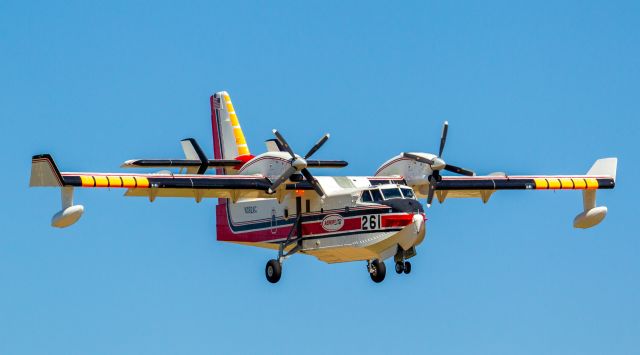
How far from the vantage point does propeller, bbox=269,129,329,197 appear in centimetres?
5281

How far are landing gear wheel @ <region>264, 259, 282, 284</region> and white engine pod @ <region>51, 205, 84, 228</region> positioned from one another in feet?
25.5

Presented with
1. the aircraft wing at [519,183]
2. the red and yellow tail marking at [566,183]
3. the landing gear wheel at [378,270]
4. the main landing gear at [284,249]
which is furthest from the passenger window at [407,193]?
the red and yellow tail marking at [566,183]

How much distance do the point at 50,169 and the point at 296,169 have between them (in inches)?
331

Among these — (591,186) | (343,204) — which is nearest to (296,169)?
(343,204)

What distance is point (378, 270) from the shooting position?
54312mm

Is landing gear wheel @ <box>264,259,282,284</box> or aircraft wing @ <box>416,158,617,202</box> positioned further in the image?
aircraft wing @ <box>416,158,617,202</box>

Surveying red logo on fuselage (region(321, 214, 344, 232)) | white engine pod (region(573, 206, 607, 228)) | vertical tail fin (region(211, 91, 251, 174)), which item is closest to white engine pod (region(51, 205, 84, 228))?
red logo on fuselage (region(321, 214, 344, 232))

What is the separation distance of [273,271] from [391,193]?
4985mm

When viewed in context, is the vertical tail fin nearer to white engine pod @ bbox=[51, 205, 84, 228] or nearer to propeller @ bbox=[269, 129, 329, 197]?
propeller @ bbox=[269, 129, 329, 197]

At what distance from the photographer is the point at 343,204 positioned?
175 feet

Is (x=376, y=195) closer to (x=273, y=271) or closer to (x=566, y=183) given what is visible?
(x=273, y=271)

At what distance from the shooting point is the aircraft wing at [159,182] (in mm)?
49156

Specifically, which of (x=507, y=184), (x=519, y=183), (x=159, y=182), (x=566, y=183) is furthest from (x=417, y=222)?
(x=566, y=183)

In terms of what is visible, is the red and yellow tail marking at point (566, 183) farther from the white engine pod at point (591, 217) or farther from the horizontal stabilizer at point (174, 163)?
the horizontal stabilizer at point (174, 163)
